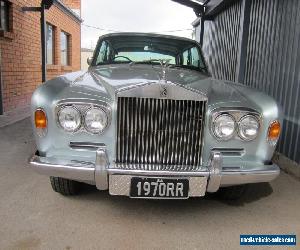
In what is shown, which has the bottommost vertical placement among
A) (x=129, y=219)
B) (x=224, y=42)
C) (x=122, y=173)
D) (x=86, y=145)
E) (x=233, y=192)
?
(x=129, y=219)

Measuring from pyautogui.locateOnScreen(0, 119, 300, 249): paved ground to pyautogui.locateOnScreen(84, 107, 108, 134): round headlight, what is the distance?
2.70 ft

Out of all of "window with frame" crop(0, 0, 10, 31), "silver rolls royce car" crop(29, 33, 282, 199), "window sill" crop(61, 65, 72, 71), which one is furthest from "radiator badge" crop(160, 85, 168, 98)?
"window sill" crop(61, 65, 72, 71)

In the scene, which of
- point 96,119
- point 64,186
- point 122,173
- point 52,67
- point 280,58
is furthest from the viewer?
point 52,67

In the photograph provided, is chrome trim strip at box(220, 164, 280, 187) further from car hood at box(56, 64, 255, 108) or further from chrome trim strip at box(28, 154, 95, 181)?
chrome trim strip at box(28, 154, 95, 181)

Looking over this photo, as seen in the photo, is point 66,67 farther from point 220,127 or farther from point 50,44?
point 220,127

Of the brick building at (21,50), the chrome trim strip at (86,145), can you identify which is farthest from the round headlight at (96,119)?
the brick building at (21,50)

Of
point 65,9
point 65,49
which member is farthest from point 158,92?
point 65,49

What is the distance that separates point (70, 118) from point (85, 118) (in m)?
0.12

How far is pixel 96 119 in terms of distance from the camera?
2.51m

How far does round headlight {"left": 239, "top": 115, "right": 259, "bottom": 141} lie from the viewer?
261cm

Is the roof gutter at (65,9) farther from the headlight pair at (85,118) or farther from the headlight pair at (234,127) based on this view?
the headlight pair at (234,127)

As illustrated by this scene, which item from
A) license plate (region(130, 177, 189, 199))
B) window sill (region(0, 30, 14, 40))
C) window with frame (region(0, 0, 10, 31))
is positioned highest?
window with frame (region(0, 0, 10, 31))

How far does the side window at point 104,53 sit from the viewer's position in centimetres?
404

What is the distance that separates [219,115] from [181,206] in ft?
3.39
